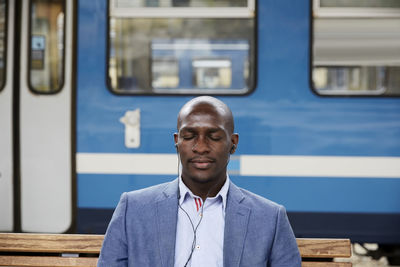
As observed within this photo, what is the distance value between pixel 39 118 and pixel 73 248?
190 centimetres

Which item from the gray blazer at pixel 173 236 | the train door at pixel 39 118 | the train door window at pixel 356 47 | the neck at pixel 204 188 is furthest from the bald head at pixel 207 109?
the train door at pixel 39 118

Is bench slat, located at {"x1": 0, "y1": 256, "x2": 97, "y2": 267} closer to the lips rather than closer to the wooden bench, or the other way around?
the wooden bench

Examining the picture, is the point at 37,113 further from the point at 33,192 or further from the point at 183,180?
the point at 183,180

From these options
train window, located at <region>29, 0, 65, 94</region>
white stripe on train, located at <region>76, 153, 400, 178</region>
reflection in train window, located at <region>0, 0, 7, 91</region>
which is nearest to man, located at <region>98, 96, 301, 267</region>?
white stripe on train, located at <region>76, 153, 400, 178</region>

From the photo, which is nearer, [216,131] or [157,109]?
[216,131]

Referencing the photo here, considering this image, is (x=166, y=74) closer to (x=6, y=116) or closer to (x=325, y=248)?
(x=6, y=116)

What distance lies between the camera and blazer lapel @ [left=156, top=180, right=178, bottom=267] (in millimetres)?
2158

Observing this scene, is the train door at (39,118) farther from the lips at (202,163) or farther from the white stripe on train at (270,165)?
the lips at (202,163)

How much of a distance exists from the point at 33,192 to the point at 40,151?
367mm

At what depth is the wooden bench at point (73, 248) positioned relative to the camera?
287cm

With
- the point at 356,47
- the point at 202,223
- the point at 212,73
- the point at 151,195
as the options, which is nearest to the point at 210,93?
the point at 212,73

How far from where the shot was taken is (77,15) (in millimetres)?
4574

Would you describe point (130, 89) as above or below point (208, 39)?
below

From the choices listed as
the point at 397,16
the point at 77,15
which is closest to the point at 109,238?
the point at 77,15
